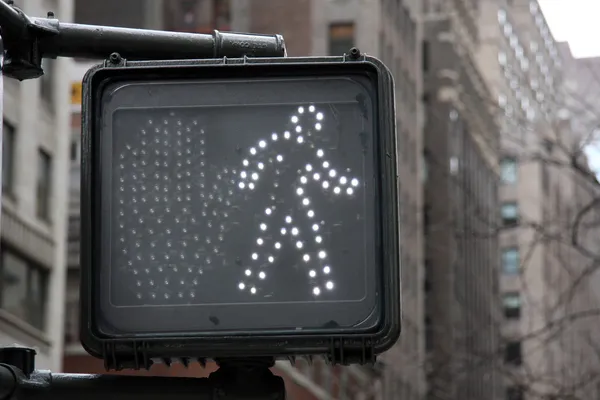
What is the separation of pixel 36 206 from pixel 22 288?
2080 millimetres

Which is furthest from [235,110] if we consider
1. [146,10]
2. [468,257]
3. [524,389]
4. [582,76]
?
[468,257]

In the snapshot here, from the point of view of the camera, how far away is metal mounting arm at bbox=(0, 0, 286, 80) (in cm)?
309

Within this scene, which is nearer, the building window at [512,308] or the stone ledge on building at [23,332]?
the stone ledge on building at [23,332]

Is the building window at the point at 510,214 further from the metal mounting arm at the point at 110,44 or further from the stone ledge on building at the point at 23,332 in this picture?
the metal mounting arm at the point at 110,44

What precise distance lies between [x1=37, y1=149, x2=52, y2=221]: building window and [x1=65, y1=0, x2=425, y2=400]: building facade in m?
2.85

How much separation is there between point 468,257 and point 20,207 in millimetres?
46079

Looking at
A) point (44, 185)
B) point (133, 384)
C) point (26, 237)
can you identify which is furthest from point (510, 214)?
point (133, 384)

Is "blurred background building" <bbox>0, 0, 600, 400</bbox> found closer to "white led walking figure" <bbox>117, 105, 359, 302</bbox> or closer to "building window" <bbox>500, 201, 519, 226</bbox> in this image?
"building window" <bbox>500, 201, 519, 226</bbox>

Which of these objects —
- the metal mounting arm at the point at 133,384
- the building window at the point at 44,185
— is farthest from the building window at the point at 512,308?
→ the metal mounting arm at the point at 133,384

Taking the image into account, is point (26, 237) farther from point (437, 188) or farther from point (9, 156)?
point (437, 188)

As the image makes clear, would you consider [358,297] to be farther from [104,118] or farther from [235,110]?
[104,118]

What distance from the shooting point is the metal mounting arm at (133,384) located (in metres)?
2.71

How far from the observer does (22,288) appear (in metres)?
Answer: 30.0

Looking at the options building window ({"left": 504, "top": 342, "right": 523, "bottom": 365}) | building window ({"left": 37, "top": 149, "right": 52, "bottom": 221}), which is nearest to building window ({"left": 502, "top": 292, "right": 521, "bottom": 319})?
building window ({"left": 504, "top": 342, "right": 523, "bottom": 365})
